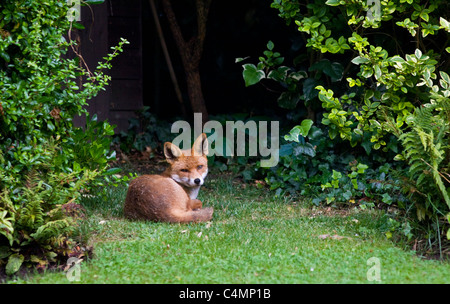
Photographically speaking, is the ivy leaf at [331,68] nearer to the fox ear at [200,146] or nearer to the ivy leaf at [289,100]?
the ivy leaf at [289,100]

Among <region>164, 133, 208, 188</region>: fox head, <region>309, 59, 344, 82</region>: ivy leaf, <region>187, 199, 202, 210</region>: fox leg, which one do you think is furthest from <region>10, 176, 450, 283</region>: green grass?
<region>309, 59, 344, 82</region>: ivy leaf

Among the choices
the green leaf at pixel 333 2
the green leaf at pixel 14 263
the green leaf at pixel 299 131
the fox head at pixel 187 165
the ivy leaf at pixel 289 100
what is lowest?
the green leaf at pixel 14 263

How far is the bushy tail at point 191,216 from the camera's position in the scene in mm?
5281

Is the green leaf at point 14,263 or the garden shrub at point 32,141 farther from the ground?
the garden shrub at point 32,141

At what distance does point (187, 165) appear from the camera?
5633 mm

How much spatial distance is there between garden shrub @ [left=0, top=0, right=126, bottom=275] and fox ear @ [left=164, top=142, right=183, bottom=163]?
1180 mm

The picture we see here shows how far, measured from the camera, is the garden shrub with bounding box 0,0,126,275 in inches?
162

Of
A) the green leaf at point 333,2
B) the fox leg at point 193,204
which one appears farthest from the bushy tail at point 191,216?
the green leaf at point 333,2

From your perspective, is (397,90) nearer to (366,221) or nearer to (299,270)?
(366,221)

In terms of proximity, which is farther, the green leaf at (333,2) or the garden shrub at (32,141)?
the green leaf at (333,2)

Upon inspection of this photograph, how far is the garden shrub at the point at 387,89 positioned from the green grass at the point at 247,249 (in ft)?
1.65

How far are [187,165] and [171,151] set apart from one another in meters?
0.22

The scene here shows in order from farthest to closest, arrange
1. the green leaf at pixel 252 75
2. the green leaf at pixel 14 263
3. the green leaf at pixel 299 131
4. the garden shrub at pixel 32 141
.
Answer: the green leaf at pixel 252 75, the green leaf at pixel 299 131, the garden shrub at pixel 32 141, the green leaf at pixel 14 263
